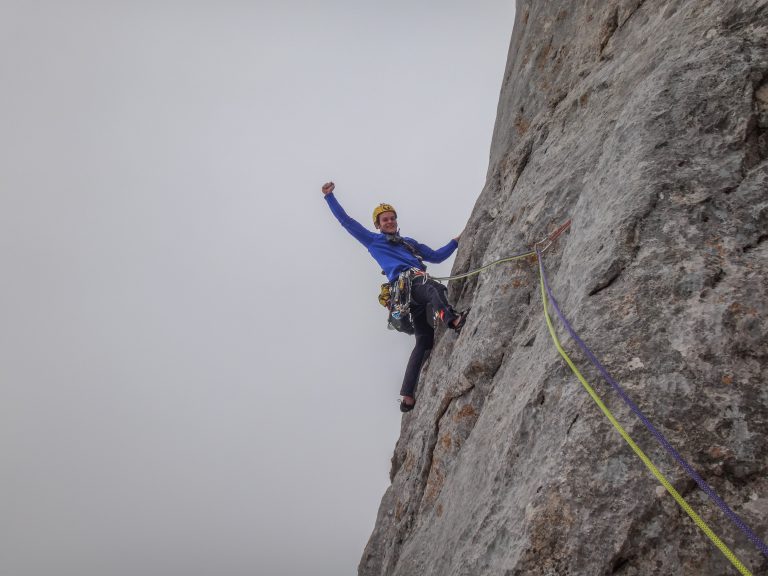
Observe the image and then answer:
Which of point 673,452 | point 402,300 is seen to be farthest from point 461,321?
point 673,452

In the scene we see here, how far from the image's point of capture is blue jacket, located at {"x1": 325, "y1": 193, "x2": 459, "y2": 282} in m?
8.38

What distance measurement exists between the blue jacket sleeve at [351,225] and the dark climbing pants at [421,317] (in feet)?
5.03

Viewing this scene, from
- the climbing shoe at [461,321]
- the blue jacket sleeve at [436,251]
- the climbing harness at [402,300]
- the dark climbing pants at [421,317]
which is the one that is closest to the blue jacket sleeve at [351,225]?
the blue jacket sleeve at [436,251]

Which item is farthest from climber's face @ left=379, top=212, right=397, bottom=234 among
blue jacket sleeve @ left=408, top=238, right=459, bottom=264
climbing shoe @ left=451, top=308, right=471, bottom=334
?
climbing shoe @ left=451, top=308, right=471, bottom=334

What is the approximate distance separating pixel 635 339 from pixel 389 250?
5468mm

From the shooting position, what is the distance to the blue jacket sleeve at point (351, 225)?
29.6ft

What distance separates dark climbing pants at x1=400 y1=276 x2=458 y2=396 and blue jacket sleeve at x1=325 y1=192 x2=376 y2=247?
153 cm

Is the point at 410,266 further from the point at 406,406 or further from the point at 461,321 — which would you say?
the point at 406,406

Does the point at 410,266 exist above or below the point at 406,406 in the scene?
above

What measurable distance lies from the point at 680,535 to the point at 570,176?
3712 mm

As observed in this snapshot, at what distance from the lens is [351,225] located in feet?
30.2

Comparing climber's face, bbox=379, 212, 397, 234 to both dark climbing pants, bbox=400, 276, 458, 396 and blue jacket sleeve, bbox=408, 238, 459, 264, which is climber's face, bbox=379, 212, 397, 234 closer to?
blue jacket sleeve, bbox=408, 238, 459, 264

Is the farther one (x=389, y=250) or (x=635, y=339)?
(x=389, y=250)

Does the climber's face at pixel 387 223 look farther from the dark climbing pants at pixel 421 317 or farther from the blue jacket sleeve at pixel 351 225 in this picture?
the dark climbing pants at pixel 421 317
